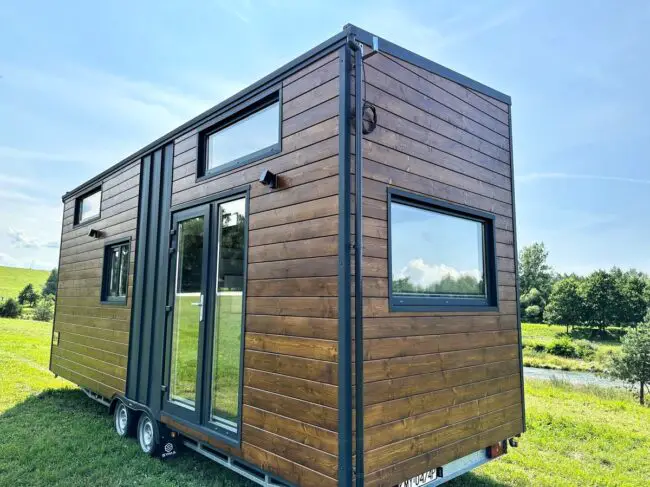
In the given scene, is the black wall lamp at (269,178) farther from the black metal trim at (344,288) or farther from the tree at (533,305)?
the tree at (533,305)

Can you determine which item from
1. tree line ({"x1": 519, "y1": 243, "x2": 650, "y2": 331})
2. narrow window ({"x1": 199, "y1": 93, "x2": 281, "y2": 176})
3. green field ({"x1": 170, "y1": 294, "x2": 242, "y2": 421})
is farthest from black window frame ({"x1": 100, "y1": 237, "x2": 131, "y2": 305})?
tree line ({"x1": 519, "y1": 243, "x2": 650, "y2": 331})

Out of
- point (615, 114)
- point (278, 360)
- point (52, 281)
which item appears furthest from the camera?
point (52, 281)

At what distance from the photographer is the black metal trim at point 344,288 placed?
204cm

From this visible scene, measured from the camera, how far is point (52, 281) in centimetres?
3309

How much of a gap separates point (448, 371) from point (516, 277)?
50.6 inches

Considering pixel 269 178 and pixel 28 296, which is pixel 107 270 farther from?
pixel 28 296

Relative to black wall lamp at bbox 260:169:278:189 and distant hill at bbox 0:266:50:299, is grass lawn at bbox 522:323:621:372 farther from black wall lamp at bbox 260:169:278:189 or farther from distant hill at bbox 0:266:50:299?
distant hill at bbox 0:266:50:299

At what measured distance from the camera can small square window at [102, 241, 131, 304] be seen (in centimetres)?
471

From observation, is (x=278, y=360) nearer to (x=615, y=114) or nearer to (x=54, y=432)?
(x=54, y=432)

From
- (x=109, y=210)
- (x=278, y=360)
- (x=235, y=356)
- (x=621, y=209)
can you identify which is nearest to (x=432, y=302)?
(x=278, y=360)

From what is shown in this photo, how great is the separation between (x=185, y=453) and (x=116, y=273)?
93.7 inches

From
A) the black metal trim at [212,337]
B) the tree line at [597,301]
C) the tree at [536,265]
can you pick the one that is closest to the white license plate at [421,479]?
the black metal trim at [212,337]

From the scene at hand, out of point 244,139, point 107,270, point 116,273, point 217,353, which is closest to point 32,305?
point 107,270

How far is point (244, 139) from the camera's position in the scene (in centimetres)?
316
